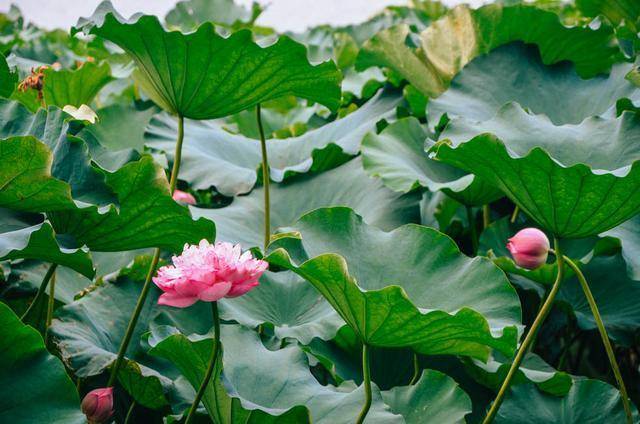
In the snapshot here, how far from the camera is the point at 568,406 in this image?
1.21m

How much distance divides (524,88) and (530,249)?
0.63 meters

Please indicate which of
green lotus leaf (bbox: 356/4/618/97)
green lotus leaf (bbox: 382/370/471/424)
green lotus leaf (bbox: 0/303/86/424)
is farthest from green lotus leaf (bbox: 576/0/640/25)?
green lotus leaf (bbox: 0/303/86/424)

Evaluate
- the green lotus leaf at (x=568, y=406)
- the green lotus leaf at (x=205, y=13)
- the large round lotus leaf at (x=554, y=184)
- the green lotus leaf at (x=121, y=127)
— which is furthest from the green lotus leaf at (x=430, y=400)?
the green lotus leaf at (x=205, y=13)

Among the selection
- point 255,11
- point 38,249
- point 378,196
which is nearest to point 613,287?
Result: point 378,196

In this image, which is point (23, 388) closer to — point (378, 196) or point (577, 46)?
point (378, 196)

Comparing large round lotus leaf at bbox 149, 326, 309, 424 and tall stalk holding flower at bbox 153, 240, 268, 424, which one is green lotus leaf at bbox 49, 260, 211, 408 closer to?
large round lotus leaf at bbox 149, 326, 309, 424

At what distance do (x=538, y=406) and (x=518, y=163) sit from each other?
1.28ft

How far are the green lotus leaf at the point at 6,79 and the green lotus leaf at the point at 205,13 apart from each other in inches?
71.3

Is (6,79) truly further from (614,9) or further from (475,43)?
(614,9)

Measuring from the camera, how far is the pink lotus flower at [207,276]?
0.90 m

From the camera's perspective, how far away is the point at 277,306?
131 centimetres

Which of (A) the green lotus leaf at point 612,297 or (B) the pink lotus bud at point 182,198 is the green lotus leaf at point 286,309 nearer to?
(B) the pink lotus bud at point 182,198

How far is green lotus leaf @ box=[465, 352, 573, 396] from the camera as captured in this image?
3.86ft

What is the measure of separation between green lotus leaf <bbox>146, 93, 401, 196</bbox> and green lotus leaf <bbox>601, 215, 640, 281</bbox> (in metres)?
0.52
